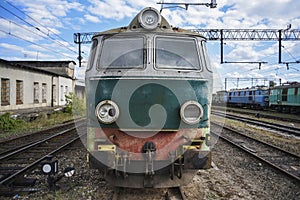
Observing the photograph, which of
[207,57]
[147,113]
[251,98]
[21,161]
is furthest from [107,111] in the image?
[251,98]

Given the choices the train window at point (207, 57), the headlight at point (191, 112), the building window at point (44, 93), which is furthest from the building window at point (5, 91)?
the headlight at point (191, 112)

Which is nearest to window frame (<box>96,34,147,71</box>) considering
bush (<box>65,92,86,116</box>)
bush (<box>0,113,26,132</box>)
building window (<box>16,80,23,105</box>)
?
bush (<box>0,113,26,132</box>)

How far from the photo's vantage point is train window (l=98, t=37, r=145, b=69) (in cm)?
458

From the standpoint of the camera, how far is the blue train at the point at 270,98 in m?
25.4

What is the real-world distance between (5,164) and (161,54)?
17.2ft

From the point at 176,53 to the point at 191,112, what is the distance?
42.0 inches

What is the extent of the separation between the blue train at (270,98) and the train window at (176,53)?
22694 mm

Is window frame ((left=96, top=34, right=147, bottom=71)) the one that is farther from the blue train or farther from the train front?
the blue train

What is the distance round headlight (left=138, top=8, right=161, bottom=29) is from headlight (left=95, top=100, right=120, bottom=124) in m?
1.46

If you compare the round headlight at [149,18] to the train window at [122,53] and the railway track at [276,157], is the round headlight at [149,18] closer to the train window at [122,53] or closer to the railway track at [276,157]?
the train window at [122,53]

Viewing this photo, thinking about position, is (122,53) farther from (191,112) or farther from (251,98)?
(251,98)

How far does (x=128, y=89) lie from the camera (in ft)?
14.2

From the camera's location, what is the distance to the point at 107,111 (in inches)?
167

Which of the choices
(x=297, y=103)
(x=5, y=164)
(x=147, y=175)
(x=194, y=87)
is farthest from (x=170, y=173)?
(x=297, y=103)
